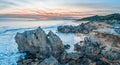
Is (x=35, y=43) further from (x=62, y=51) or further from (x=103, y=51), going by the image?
(x=103, y=51)

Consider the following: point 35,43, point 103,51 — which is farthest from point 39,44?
point 103,51

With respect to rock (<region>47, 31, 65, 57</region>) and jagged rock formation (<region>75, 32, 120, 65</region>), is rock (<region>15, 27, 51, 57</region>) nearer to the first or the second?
rock (<region>47, 31, 65, 57</region>)

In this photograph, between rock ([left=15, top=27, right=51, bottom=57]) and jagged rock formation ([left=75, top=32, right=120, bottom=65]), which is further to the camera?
rock ([left=15, top=27, right=51, bottom=57])

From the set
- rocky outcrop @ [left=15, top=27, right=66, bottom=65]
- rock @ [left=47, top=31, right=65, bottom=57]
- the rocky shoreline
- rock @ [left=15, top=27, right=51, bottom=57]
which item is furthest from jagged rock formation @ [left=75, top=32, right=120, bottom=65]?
rock @ [left=15, top=27, right=51, bottom=57]

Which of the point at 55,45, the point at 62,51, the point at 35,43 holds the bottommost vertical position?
the point at 62,51

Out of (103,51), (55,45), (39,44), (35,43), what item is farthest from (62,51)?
(103,51)

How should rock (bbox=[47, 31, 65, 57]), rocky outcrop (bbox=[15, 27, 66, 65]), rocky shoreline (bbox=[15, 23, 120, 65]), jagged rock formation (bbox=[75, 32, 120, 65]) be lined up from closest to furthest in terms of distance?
jagged rock formation (bbox=[75, 32, 120, 65])
rocky shoreline (bbox=[15, 23, 120, 65])
rock (bbox=[47, 31, 65, 57])
rocky outcrop (bbox=[15, 27, 66, 65])

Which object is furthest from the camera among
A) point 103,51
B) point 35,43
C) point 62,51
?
point 35,43

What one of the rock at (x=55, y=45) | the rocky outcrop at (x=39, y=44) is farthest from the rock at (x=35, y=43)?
the rock at (x=55, y=45)

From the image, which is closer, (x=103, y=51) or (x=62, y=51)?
(x=103, y=51)

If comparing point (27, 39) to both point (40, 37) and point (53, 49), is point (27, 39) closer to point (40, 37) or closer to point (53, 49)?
point (40, 37)

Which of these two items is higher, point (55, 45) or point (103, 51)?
point (55, 45)

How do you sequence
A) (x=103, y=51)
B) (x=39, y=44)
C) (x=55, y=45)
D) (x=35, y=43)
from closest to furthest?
(x=103, y=51), (x=55, y=45), (x=39, y=44), (x=35, y=43)

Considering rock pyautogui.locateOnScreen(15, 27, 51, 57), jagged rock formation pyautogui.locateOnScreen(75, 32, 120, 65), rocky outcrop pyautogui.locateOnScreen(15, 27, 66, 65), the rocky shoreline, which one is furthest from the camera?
rock pyautogui.locateOnScreen(15, 27, 51, 57)
